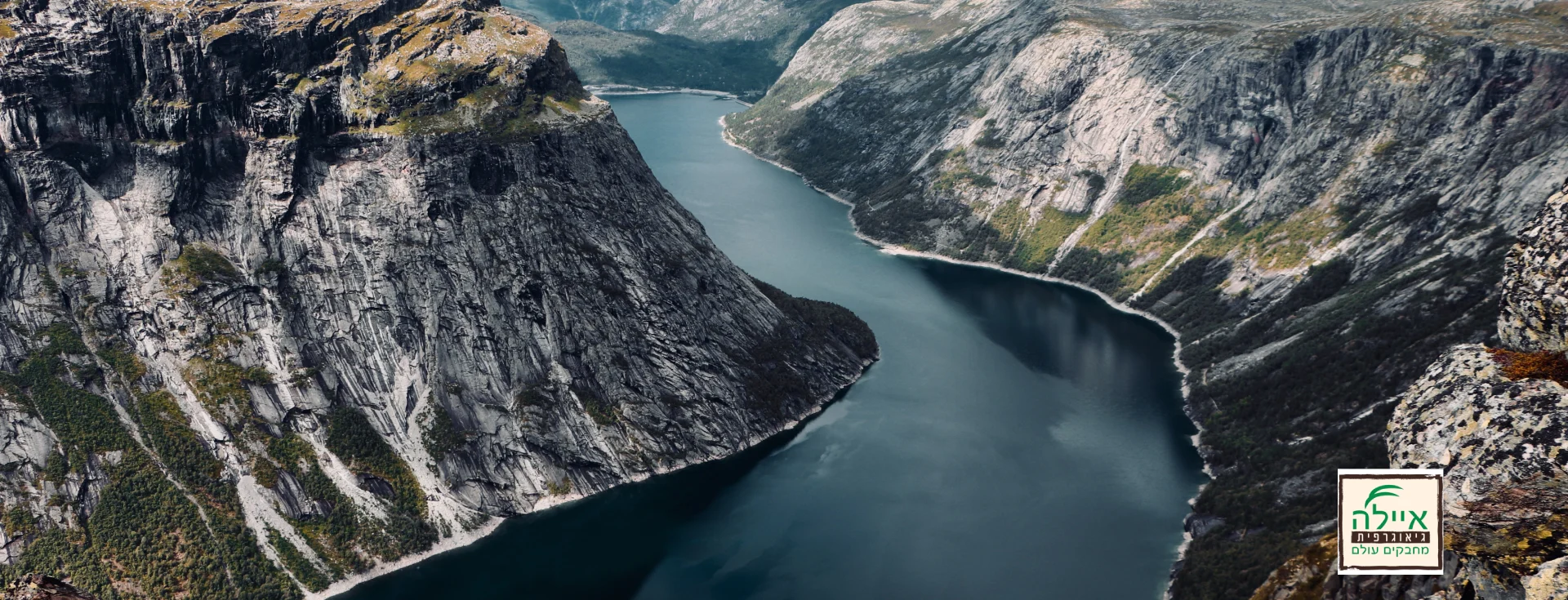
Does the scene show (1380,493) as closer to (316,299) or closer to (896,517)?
(896,517)

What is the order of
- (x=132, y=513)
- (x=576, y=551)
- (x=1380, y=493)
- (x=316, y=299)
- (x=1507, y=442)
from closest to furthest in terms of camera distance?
(x=1507, y=442) → (x=1380, y=493) → (x=132, y=513) → (x=576, y=551) → (x=316, y=299)

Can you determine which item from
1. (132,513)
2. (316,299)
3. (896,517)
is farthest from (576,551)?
(316,299)

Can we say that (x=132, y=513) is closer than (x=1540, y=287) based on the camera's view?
No

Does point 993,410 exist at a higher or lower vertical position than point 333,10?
lower

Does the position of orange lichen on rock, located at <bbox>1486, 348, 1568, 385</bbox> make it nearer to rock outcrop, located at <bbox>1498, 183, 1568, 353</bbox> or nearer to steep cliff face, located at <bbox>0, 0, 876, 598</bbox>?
rock outcrop, located at <bbox>1498, 183, 1568, 353</bbox>

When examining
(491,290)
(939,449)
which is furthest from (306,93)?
(939,449)

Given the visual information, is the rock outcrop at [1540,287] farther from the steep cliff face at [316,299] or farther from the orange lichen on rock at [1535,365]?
the steep cliff face at [316,299]

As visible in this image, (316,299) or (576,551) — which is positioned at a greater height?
(316,299)

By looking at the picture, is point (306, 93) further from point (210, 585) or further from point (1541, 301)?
point (1541, 301)

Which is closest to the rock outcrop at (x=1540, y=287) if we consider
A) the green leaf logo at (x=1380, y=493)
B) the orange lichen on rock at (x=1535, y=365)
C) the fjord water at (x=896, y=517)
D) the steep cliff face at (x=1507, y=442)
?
the steep cliff face at (x=1507, y=442)
